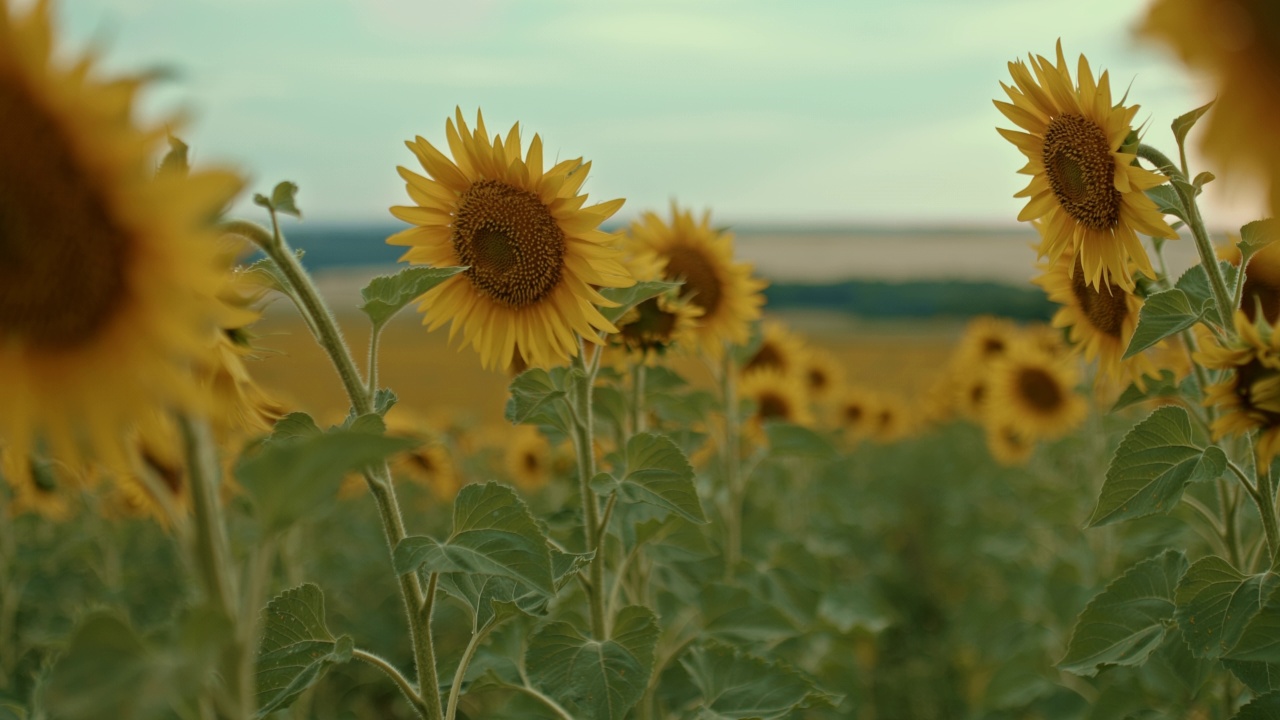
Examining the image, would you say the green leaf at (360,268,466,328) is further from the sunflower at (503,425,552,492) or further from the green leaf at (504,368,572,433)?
the sunflower at (503,425,552,492)

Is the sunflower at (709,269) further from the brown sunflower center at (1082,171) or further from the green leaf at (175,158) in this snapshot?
the green leaf at (175,158)

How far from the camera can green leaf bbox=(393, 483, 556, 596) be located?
1.47 metres

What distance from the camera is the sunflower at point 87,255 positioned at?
3.30ft

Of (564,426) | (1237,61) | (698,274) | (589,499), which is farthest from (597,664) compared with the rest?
(698,274)

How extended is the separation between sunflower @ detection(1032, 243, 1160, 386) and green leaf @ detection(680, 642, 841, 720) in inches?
38.8

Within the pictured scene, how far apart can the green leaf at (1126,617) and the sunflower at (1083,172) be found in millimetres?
575

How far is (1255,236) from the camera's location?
5.60 ft

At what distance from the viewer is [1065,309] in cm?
246

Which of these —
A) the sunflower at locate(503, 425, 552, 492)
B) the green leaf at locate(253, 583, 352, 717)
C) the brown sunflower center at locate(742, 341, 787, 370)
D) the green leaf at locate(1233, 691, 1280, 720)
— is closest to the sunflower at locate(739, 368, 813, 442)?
the brown sunflower center at locate(742, 341, 787, 370)

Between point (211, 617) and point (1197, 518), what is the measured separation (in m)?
3.27

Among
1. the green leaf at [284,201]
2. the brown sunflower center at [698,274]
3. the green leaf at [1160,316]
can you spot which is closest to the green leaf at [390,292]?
the green leaf at [284,201]

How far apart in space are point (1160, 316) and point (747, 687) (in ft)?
3.56

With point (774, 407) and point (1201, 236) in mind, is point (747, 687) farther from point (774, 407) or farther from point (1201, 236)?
point (774, 407)

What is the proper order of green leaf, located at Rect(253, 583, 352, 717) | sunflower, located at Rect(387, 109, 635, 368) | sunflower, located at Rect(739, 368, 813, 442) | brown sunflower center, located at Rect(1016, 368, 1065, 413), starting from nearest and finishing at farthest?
green leaf, located at Rect(253, 583, 352, 717), sunflower, located at Rect(387, 109, 635, 368), sunflower, located at Rect(739, 368, 813, 442), brown sunflower center, located at Rect(1016, 368, 1065, 413)
